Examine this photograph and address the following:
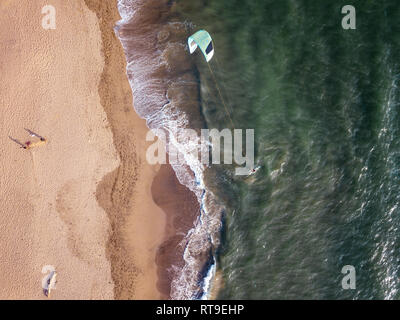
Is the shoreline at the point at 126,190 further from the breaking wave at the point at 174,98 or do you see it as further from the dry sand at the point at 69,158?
the breaking wave at the point at 174,98

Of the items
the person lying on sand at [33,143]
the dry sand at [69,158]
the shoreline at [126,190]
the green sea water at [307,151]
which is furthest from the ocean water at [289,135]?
the person lying on sand at [33,143]

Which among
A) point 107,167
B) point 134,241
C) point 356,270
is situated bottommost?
point 356,270

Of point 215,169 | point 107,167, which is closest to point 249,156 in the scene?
point 215,169

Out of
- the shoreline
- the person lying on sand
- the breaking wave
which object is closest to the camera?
the person lying on sand

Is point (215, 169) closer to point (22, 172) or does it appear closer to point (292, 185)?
point (292, 185)

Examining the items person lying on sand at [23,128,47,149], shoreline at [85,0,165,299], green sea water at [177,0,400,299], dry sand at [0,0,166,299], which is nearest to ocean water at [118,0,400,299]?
green sea water at [177,0,400,299]

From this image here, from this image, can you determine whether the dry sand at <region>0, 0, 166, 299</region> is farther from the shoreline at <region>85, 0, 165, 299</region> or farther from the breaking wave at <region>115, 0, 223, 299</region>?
the breaking wave at <region>115, 0, 223, 299</region>

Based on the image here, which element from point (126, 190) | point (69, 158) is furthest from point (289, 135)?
point (69, 158)

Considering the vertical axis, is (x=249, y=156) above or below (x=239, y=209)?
above
